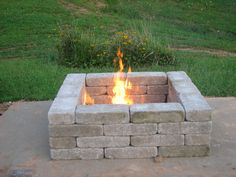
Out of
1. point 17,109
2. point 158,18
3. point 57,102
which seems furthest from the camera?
point 158,18

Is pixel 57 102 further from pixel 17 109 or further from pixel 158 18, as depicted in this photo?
pixel 158 18

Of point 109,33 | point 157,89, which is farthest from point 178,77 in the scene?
point 109,33

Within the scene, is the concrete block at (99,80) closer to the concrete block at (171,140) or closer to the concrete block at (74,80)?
the concrete block at (74,80)

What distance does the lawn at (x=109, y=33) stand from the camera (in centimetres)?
760

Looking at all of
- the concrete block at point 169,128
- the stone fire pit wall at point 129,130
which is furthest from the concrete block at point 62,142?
the concrete block at point 169,128

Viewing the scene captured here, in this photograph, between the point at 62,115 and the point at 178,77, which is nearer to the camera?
the point at 62,115

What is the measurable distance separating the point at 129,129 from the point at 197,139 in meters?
0.72

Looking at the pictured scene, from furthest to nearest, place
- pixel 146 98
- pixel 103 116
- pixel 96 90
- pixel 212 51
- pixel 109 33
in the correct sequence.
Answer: pixel 109 33
pixel 212 51
pixel 146 98
pixel 96 90
pixel 103 116

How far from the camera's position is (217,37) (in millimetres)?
14320

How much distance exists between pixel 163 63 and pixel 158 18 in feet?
26.8

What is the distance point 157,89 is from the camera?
230 inches

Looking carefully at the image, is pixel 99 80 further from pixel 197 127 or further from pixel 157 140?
pixel 197 127

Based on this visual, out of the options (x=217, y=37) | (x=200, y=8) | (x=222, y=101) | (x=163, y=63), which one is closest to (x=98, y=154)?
(x=222, y=101)

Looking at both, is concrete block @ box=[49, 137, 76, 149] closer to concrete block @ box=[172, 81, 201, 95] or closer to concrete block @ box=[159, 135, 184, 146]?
concrete block @ box=[159, 135, 184, 146]
